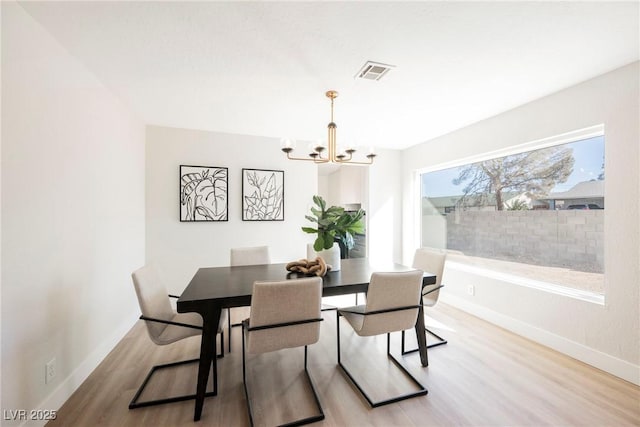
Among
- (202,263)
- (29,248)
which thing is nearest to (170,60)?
→ (29,248)

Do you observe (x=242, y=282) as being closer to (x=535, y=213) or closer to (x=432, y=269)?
(x=432, y=269)

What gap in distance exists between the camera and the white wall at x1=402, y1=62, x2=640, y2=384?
204cm

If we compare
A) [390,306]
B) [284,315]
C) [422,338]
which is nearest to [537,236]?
[422,338]

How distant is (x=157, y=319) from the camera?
1.83m

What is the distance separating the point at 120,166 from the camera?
2.70 meters

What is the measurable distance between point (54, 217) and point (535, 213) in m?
4.16

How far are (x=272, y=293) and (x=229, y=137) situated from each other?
2.87 metres

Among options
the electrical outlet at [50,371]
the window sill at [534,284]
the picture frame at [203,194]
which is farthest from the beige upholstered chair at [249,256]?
the window sill at [534,284]

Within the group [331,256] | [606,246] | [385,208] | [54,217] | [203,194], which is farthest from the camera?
[385,208]

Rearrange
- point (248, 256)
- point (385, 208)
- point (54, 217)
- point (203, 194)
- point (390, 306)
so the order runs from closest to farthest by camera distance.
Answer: point (54, 217)
point (390, 306)
point (248, 256)
point (203, 194)
point (385, 208)

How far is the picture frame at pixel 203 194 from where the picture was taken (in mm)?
3537

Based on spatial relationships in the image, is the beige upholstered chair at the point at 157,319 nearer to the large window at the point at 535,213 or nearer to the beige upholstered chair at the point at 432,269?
the beige upholstered chair at the point at 432,269

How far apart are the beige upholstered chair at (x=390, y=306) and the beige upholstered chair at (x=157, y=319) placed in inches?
41.0

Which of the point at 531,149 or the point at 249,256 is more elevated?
the point at 531,149
